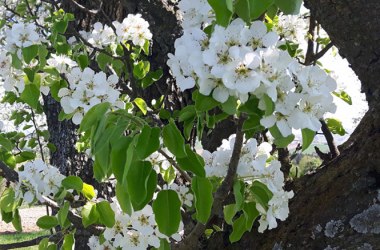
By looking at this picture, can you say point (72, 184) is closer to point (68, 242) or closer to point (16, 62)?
point (68, 242)

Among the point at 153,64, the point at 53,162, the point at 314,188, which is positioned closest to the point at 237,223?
the point at 314,188

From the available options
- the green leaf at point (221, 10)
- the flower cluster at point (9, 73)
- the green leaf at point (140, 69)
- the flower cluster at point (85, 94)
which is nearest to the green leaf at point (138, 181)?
the green leaf at point (221, 10)

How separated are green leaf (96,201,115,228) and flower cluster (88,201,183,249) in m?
0.05

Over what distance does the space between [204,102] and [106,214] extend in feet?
1.70

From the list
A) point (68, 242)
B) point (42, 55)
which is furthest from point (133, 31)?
point (68, 242)

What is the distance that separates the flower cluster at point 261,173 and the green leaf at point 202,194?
0.16 m

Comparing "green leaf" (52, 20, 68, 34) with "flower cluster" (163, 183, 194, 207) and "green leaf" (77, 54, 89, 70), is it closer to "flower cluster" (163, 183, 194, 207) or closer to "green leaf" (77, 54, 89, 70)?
"green leaf" (77, 54, 89, 70)

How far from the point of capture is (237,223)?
3.79 feet

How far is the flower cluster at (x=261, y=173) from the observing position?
1.11 meters

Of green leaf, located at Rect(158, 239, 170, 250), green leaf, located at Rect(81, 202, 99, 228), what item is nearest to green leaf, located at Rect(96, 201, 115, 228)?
green leaf, located at Rect(81, 202, 99, 228)

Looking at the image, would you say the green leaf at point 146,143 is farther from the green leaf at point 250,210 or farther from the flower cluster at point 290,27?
the flower cluster at point 290,27

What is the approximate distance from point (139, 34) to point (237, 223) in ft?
2.66

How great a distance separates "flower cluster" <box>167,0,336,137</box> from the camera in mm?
753

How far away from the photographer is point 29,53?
1341mm
